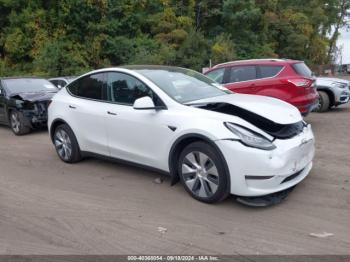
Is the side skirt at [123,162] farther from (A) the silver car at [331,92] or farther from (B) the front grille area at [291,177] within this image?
(A) the silver car at [331,92]

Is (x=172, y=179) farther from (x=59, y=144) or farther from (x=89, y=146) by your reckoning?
(x=59, y=144)

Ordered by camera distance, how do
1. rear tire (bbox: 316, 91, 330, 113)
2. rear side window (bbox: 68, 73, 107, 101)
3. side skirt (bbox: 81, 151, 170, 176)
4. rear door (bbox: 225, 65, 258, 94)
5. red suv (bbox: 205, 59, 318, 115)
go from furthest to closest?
1. rear tire (bbox: 316, 91, 330, 113)
2. rear door (bbox: 225, 65, 258, 94)
3. red suv (bbox: 205, 59, 318, 115)
4. rear side window (bbox: 68, 73, 107, 101)
5. side skirt (bbox: 81, 151, 170, 176)

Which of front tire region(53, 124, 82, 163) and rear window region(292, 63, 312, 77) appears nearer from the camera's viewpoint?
front tire region(53, 124, 82, 163)

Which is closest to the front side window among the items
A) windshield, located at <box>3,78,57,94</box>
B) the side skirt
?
the side skirt

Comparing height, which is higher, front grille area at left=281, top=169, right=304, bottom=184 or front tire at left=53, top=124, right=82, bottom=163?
front grille area at left=281, top=169, right=304, bottom=184

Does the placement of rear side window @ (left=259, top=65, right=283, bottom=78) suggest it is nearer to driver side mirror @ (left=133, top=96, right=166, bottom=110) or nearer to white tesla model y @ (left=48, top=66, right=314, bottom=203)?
white tesla model y @ (left=48, top=66, right=314, bottom=203)

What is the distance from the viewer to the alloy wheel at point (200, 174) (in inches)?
182

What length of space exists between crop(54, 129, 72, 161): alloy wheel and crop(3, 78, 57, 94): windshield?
3849 mm

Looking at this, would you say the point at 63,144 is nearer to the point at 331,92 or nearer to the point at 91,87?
the point at 91,87

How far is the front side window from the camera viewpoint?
213 inches

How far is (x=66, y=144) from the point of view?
22.0ft

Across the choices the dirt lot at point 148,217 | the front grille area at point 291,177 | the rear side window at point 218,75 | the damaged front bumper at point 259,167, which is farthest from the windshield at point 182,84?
the rear side window at point 218,75

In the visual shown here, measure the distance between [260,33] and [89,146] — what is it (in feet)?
110

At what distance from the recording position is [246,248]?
12.3 feet
